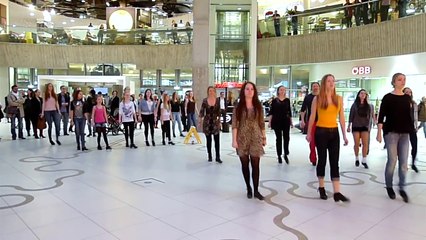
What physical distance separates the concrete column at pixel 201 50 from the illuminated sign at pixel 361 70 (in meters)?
6.68

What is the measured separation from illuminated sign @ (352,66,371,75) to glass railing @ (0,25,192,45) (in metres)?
8.53

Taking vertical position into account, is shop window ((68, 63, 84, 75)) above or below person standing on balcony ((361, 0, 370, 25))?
below

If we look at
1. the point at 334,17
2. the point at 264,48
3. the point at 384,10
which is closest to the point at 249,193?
the point at 384,10

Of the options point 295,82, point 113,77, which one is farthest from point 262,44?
point 113,77

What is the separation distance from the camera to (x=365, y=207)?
4.22 m

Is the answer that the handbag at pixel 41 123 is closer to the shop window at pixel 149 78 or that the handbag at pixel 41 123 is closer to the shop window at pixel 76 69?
the shop window at pixel 76 69

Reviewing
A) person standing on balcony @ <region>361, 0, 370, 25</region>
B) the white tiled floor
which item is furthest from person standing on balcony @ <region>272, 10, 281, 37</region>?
the white tiled floor

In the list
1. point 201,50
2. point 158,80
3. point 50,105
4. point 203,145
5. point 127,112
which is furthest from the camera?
point 158,80

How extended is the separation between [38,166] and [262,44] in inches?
524

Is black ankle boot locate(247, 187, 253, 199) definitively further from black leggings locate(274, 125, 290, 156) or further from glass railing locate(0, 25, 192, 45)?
glass railing locate(0, 25, 192, 45)

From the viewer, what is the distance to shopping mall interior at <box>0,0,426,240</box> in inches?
144

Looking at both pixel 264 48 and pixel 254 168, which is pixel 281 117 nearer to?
pixel 254 168

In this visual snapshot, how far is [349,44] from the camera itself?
14.1 metres

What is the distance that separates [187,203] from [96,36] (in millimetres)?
18060
